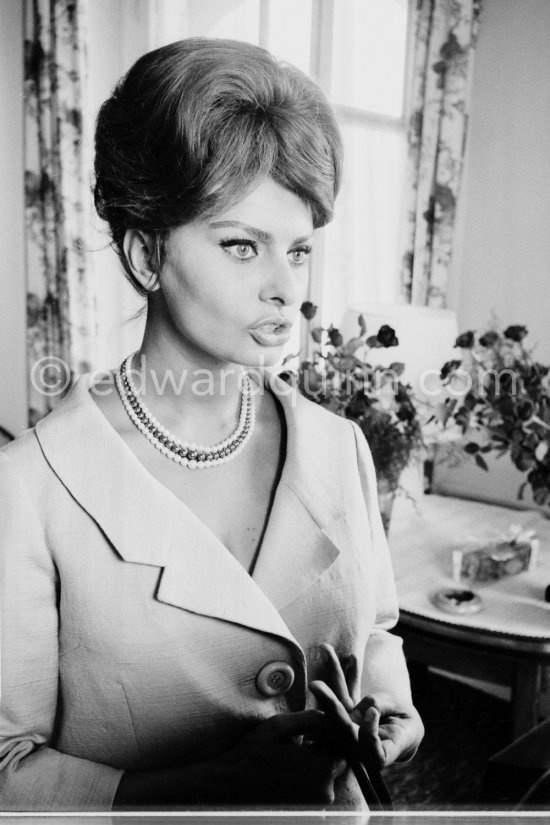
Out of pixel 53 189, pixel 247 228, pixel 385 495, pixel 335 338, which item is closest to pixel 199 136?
pixel 247 228

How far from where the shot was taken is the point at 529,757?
2.21 ft

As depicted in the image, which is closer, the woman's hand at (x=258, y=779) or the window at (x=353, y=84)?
the woman's hand at (x=258, y=779)

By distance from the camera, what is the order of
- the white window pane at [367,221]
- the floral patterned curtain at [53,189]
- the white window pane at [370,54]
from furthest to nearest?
the white window pane at [367,221], the white window pane at [370,54], the floral patterned curtain at [53,189]

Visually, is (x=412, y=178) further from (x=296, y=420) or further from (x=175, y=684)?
(x=175, y=684)

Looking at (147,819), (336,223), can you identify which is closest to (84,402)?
(147,819)

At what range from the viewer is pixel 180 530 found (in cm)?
60

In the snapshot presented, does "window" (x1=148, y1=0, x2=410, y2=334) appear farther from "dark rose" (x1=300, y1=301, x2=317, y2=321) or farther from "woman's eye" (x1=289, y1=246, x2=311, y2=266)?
"woman's eye" (x1=289, y1=246, x2=311, y2=266)

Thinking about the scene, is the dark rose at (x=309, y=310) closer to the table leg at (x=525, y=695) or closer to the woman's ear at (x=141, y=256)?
the woman's ear at (x=141, y=256)

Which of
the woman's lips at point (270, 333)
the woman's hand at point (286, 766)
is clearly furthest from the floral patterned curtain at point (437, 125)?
the woman's hand at point (286, 766)

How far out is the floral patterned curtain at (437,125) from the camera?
0.83 meters

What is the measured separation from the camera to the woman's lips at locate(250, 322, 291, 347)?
57cm

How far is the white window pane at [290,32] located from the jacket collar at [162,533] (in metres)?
0.42

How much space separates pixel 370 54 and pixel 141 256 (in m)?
0.48

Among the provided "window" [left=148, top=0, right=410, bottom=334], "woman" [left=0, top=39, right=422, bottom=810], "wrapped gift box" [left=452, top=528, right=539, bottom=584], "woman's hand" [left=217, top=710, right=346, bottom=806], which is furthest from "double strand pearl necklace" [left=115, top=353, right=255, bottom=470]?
"wrapped gift box" [left=452, top=528, right=539, bottom=584]
